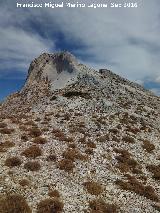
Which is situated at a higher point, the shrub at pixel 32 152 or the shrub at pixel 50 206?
the shrub at pixel 32 152

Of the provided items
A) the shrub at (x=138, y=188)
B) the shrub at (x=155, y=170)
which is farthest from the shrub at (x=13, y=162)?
the shrub at (x=155, y=170)

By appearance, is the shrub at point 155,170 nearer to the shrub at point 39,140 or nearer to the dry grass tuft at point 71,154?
the dry grass tuft at point 71,154

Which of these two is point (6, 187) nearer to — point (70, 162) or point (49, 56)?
point (70, 162)

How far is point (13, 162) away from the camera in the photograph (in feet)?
109

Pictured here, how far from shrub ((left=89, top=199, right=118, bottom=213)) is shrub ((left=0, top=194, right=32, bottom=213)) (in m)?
5.07

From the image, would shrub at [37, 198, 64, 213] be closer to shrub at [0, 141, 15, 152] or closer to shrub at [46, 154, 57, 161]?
shrub at [46, 154, 57, 161]

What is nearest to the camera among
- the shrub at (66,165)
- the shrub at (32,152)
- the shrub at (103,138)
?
the shrub at (66,165)

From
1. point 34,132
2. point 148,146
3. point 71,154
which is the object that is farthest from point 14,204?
point 148,146

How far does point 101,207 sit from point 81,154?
10.4 m

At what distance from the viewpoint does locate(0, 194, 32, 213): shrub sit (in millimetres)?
25328

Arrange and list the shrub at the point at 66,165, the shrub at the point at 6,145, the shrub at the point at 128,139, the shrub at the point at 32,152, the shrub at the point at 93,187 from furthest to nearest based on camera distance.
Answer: the shrub at the point at 128,139, the shrub at the point at 6,145, the shrub at the point at 32,152, the shrub at the point at 66,165, the shrub at the point at 93,187

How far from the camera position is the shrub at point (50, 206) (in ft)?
85.2

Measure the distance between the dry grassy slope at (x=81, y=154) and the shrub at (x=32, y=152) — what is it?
0.34ft

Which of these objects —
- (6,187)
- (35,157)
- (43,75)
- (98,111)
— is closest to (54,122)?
(98,111)
